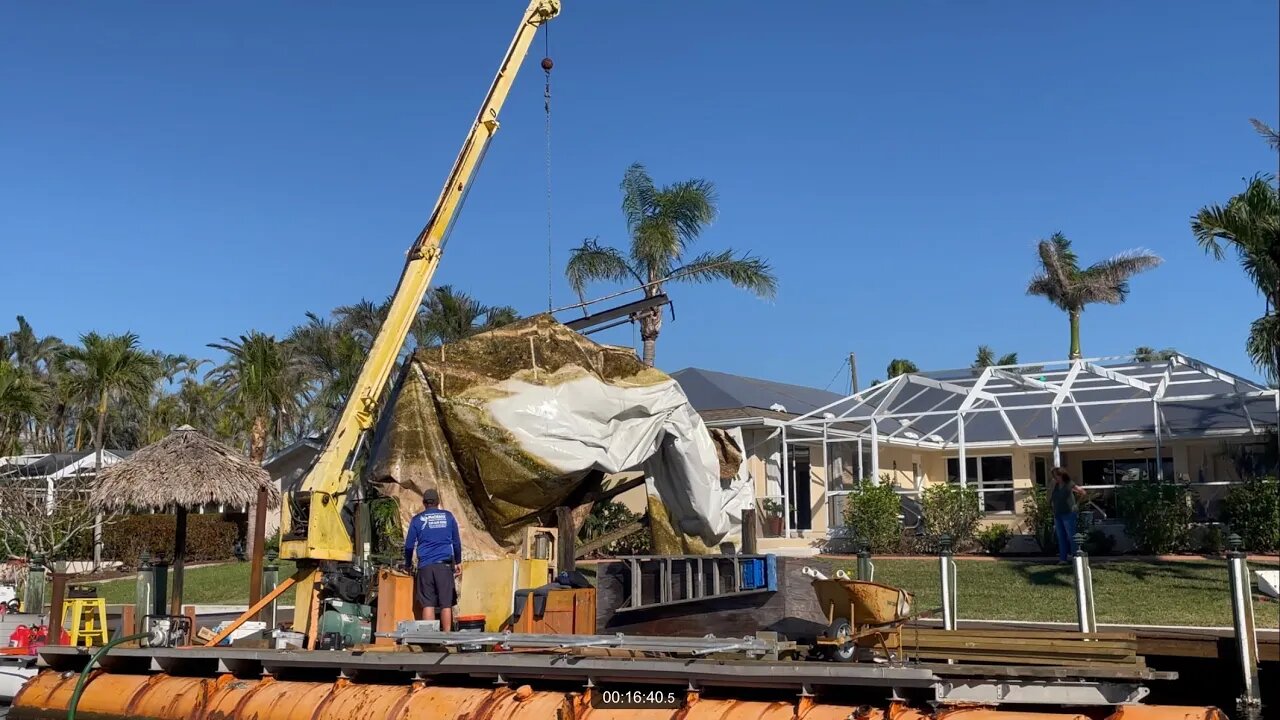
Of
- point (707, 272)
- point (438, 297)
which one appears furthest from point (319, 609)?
point (438, 297)

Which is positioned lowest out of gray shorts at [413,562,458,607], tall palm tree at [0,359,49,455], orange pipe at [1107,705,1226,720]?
orange pipe at [1107,705,1226,720]

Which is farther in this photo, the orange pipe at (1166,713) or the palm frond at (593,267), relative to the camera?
the palm frond at (593,267)

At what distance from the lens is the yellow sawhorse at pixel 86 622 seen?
12494 millimetres

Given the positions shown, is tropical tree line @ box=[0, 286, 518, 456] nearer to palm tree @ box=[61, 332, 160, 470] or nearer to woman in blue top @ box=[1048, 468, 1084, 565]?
palm tree @ box=[61, 332, 160, 470]

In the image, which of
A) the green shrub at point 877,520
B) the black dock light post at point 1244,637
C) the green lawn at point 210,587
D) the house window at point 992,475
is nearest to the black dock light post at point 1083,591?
the black dock light post at point 1244,637

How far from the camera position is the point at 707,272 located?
2844 centimetres

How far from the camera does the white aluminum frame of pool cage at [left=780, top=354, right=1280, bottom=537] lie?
23594 millimetres

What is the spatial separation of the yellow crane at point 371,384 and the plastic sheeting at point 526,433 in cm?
34

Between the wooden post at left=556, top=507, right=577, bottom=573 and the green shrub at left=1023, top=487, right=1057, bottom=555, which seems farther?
the green shrub at left=1023, top=487, right=1057, bottom=555

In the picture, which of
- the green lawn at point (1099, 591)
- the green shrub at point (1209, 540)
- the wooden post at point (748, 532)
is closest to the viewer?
the wooden post at point (748, 532)

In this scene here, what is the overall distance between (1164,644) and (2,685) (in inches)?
486

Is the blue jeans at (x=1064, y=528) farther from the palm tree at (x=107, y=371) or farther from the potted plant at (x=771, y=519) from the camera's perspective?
the palm tree at (x=107, y=371)

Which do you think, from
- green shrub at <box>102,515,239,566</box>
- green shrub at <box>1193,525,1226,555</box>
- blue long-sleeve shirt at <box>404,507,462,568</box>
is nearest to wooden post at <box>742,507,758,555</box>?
blue long-sleeve shirt at <box>404,507,462,568</box>

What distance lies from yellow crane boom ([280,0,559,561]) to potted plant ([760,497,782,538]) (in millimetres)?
15445
